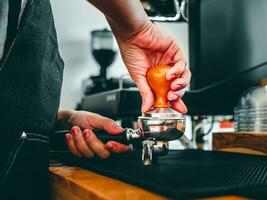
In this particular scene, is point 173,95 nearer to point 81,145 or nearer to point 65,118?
point 81,145

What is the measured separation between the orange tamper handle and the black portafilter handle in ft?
0.41

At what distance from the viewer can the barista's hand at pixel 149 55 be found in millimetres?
743

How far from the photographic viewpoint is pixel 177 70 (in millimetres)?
687

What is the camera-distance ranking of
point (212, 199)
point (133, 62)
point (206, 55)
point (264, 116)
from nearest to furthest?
point (212, 199) → point (133, 62) → point (264, 116) → point (206, 55)

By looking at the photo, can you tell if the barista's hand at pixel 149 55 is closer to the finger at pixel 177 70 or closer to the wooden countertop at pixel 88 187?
the finger at pixel 177 70

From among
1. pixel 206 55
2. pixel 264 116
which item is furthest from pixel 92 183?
pixel 206 55

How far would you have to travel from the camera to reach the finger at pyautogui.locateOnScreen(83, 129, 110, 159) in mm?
772

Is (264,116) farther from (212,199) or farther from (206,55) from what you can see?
(212,199)

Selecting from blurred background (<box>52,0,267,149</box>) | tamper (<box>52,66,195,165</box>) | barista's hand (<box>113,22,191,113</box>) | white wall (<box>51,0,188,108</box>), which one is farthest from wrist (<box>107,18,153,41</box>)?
white wall (<box>51,0,188,108</box>)

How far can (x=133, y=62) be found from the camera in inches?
31.7

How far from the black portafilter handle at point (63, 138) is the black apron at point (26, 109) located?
0.15 m

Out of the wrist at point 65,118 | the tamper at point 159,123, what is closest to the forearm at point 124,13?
the tamper at point 159,123

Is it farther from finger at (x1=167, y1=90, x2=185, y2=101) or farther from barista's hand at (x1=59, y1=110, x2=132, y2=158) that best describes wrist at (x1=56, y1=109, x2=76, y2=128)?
finger at (x1=167, y1=90, x2=185, y2=101)

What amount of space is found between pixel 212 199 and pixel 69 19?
3.39 metres
